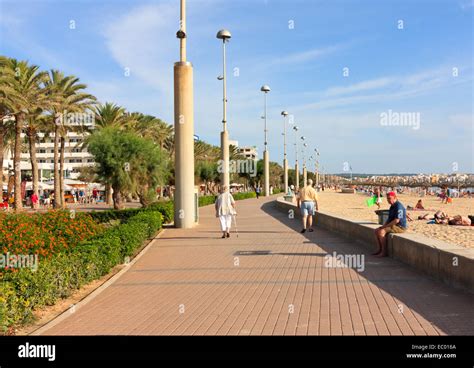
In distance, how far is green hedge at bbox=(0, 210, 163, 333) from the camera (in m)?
5.89

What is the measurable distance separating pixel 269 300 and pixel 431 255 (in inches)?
121

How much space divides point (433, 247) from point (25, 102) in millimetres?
26282

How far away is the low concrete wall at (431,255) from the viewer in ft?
23.7

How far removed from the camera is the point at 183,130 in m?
17.7

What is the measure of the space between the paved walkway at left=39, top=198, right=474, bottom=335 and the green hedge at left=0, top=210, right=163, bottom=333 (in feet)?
1.49

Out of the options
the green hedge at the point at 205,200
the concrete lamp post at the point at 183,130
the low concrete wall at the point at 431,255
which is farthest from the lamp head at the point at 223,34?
the low concrete wall at the point at 431,255

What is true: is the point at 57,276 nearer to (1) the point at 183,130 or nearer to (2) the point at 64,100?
(1) the point at 183,130

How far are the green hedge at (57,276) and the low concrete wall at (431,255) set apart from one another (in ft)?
18.1

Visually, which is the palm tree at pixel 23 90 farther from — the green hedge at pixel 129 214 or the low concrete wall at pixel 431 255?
the low concrete wall at pixel 431 255
